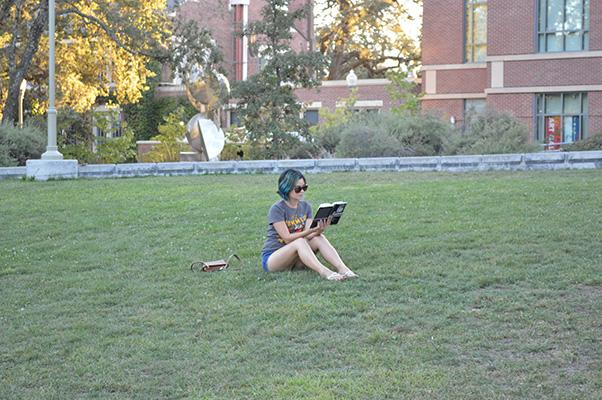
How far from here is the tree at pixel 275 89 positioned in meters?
24.3

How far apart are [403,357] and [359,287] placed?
2.11m

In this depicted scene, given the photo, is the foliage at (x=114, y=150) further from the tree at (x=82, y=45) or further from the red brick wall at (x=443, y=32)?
the red brick wall at (x=443, y=32)

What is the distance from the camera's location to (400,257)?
34.5 ft

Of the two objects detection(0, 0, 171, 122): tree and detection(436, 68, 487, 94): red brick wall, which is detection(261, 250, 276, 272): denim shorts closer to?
detection(0, 0, 171, 122): tree

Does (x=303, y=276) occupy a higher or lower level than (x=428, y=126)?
lower

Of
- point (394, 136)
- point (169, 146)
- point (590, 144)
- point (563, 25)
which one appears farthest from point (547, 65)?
point (169, 146)

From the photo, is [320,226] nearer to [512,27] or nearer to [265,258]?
[265,258]

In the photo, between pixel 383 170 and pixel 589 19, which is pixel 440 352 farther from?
pixel 589 19

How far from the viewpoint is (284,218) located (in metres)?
10.1

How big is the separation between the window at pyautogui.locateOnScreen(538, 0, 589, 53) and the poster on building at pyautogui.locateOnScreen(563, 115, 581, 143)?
2204 millimetres

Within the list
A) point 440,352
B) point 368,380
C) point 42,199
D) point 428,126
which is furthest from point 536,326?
point 428,126

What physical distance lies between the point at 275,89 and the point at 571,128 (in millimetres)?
11569

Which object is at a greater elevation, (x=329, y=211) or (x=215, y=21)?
(x=215, y=21)

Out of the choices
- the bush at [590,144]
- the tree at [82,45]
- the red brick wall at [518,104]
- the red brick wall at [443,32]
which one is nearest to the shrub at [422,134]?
the bush at [590,144]
